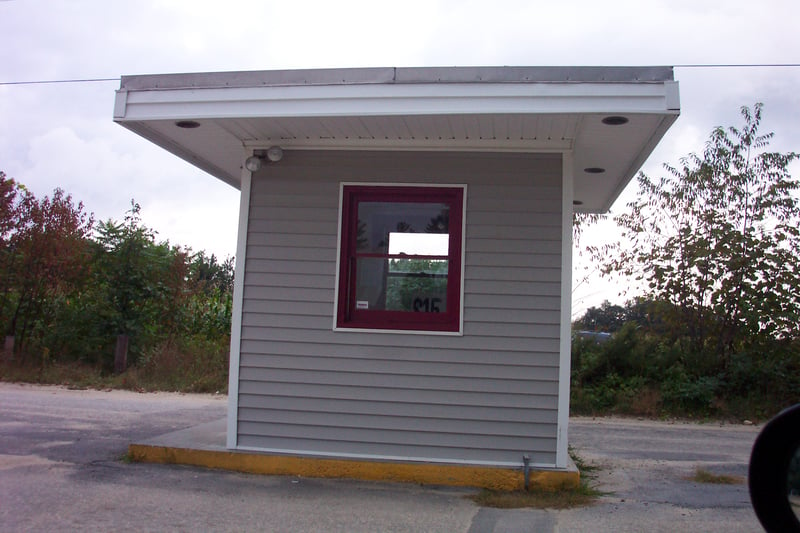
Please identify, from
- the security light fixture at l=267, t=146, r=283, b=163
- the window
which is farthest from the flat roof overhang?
the window

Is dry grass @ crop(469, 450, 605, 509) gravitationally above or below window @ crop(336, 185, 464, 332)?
below

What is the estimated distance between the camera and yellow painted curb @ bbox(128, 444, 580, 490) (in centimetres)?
607

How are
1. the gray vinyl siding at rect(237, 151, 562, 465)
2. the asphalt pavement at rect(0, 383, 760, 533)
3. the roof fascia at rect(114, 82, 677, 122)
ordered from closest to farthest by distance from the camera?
the asphalt pavement at rect(0, 383, 760, 533)
the roof fascia at rect(114, 82, 677, 122)
the gray vinyl siding at rect(237, 151, 562, 465)

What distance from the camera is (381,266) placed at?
6660 mm

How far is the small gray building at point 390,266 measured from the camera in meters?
6.12

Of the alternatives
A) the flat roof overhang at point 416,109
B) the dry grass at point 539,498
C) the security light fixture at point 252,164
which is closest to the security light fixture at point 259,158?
the security light fixture at point 252,164

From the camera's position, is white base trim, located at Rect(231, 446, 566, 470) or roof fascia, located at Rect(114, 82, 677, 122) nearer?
roof fascia, located at Rect(114, 82, 677, 122)

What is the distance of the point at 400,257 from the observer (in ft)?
21.7

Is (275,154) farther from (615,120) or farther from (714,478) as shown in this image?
(714,478)

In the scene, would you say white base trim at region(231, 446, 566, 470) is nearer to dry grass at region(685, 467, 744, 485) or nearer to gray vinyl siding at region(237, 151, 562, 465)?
gray vinyl siding at region(237, 151, 562, 465)

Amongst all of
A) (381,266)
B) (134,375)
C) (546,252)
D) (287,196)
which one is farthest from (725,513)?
(134,375)

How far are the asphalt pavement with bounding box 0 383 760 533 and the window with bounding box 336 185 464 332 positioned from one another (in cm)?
146

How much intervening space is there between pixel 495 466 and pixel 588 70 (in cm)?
329

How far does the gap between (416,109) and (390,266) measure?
153 cm
